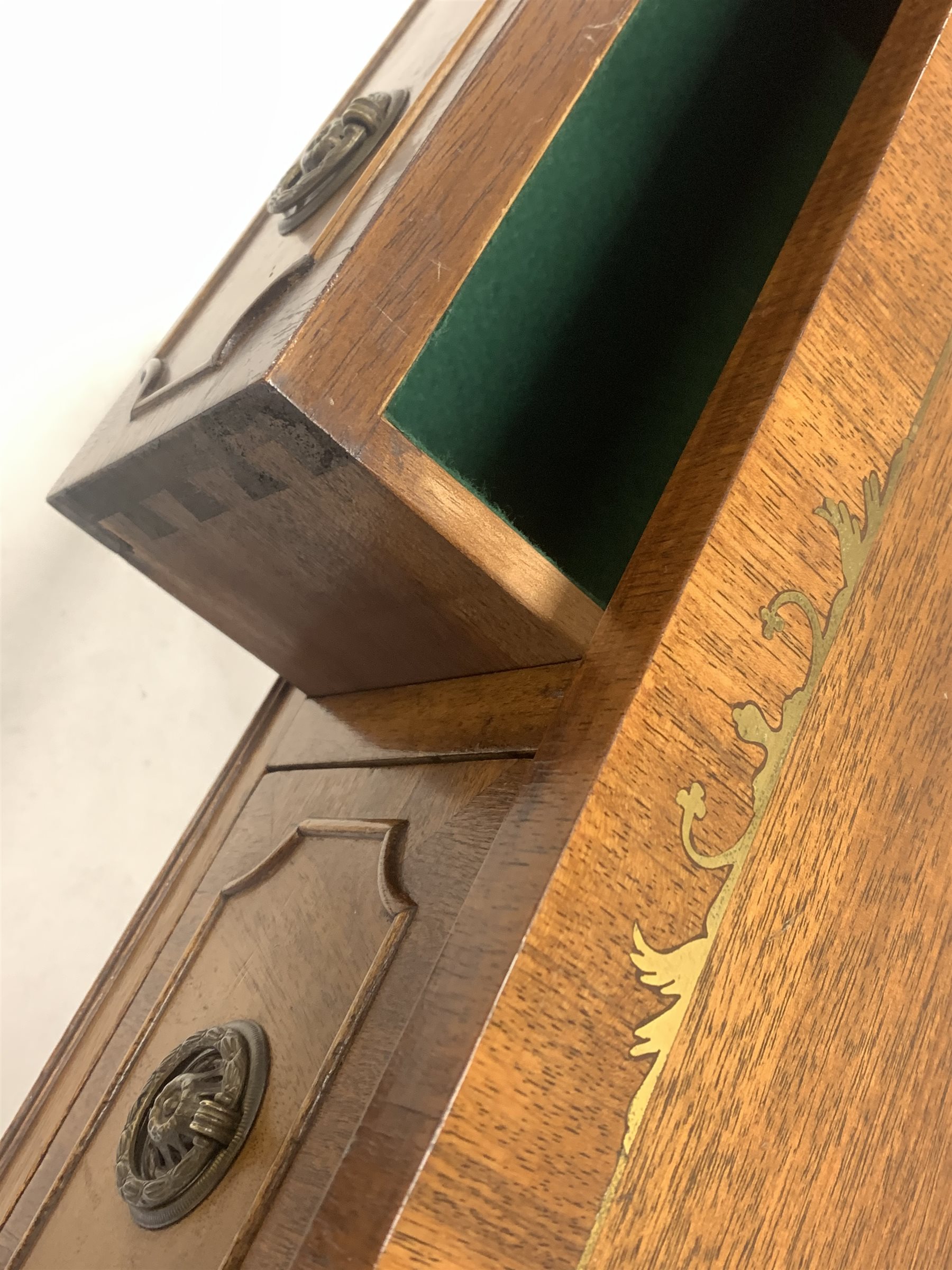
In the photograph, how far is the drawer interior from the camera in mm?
577

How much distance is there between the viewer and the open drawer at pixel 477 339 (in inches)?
19.8

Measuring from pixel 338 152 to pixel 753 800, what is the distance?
19.9 inches

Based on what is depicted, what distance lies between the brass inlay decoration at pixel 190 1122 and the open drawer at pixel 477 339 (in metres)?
0.26

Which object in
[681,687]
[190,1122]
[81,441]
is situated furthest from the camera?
[81,441]

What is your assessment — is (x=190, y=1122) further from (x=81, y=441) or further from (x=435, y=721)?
(x=81, y=441)

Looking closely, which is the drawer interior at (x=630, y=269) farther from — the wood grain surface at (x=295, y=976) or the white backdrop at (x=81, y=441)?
the white backdrop at (x=81, y=441)

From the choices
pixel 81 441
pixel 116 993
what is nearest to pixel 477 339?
pixel 116 993

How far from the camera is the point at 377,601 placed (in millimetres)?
627

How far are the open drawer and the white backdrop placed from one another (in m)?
0.44

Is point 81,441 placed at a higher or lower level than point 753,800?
higher

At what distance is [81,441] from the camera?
121 centimetres

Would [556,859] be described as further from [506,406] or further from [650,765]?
[506,406]

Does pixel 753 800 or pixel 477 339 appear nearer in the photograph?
pixel 753 800

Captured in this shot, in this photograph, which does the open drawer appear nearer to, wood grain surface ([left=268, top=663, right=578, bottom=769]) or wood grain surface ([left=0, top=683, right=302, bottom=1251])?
wood grain surface ([left=268, top=663, right=578, bottom=769])
